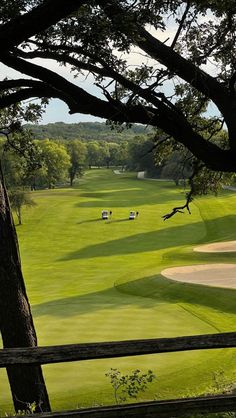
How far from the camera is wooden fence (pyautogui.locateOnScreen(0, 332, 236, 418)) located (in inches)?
212

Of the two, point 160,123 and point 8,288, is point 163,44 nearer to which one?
point 160,123

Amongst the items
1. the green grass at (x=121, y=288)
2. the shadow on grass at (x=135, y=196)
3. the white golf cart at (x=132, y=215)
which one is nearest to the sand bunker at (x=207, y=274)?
the green grass at (x=121, y=288)

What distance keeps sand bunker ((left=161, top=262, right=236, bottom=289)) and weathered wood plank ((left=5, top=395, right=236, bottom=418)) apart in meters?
24.6

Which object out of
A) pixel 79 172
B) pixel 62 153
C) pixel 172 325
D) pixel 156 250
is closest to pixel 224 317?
pixel 172 325

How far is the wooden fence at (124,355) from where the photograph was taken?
538 centimetres

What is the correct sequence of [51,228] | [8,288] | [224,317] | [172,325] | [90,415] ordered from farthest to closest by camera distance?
[51,228] → [224,317] → [172,325] → [8,288] → [90,415]

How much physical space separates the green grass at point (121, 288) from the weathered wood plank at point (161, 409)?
29.5ft

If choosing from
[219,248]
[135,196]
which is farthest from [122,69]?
[135,196]

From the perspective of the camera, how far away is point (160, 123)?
9008 mm

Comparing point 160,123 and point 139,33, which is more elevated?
point 139,33

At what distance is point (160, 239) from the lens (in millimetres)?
58969

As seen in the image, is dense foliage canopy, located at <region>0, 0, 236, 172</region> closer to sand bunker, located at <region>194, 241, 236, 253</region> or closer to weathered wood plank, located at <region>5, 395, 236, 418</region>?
weathered wood plank, located at <region>5, 395, 236, 418</region>

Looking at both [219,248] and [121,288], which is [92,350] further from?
[219,248]

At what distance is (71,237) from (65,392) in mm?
48359
